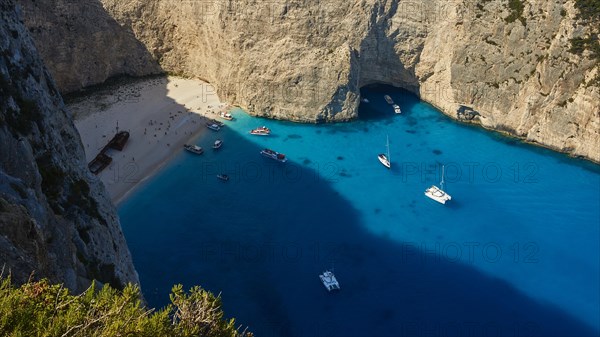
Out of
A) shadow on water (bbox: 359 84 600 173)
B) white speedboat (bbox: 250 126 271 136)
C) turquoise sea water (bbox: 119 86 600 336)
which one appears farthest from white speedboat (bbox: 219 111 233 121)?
shadow on water (bbox: 359 84 600 173)

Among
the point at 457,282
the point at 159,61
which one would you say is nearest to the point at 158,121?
the point at 159,61

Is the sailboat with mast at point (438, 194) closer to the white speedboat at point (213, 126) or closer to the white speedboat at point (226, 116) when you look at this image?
the white speedboat at point (213, 126)

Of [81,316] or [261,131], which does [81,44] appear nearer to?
[261,131]

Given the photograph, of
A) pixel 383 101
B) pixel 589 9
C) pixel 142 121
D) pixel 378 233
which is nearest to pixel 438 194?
pixel 378 233

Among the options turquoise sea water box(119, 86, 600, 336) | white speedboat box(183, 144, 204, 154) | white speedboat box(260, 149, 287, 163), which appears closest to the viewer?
turquoise sea water box(119, 86, 600, 336)

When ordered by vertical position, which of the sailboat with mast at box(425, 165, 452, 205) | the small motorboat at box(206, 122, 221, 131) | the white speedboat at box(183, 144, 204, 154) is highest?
the small motorboat at box(206, 122, 221, 131)

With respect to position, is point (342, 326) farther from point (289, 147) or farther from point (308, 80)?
point (308, 80)

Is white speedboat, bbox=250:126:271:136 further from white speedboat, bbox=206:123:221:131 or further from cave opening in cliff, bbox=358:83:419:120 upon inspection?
cave opening in cliff, bbox=358:83:419:120
